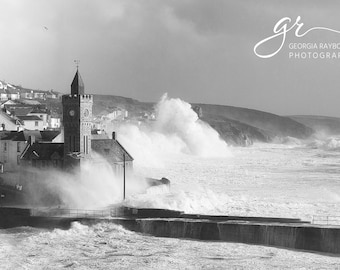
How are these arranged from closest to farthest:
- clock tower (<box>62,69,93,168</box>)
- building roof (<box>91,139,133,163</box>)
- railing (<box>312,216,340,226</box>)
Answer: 1. railing (<box>312,216,340,226</box>)
2. clock tower (<box>62,69,93,168</box>)
3. building roof (<box>91,139,133,163</box>)

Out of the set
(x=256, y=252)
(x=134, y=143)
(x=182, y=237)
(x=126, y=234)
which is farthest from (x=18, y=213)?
(x=134, y=143)

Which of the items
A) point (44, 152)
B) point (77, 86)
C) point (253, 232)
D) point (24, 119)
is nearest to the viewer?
point (253, 232)

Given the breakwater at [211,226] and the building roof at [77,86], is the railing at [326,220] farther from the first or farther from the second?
the building roof at [77,86]

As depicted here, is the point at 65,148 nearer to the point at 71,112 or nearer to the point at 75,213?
the point at 71,112

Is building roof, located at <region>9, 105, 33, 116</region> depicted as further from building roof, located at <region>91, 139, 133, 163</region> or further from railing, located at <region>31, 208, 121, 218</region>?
railing, located at <region>31, 208, 121, 218</region>

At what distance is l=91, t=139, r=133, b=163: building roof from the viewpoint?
5281cm

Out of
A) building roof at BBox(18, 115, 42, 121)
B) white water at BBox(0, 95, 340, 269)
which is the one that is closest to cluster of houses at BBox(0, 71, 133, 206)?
white water at BBox(0, 95, 340, 269)

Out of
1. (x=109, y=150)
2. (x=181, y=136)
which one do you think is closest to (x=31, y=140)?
(x=109, y=150)

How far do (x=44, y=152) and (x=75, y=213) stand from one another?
38.9 feet

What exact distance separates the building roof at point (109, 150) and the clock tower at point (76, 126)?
8.50 ft

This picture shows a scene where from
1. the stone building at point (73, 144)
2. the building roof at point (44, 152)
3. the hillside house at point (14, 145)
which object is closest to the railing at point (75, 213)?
the stone building at point (73, 144)

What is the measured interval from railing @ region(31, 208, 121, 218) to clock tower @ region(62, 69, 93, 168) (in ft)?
26.8

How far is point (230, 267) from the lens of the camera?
30328 millimetres

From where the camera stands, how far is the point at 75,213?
4125 centimetres
